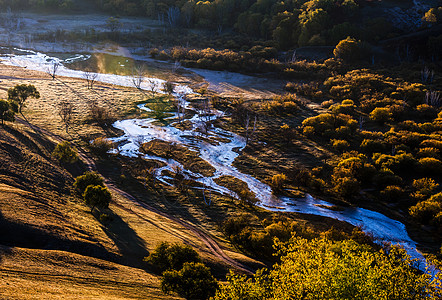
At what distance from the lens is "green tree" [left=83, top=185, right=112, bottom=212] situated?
89.1ft

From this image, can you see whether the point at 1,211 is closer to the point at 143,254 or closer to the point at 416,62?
the point at 143,254

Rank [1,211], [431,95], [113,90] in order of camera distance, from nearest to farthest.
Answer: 1. [1,211]
2. [431,95]
3. [113,90]

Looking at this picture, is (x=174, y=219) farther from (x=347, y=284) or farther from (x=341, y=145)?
(x=341, y=145)

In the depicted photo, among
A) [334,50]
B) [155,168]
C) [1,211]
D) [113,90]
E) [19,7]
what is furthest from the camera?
[19,7]

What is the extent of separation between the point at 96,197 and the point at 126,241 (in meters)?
5.10

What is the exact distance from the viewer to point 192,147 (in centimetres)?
4488

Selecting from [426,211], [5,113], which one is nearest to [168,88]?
[5,113]

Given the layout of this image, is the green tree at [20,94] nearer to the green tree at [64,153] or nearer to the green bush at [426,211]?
the green tree at [64,153]

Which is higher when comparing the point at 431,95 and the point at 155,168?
the point at 431,95

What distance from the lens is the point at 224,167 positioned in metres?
40.4

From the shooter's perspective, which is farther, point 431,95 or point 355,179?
point 431,95

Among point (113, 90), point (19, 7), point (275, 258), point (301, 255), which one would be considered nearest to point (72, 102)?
point (113, 90)

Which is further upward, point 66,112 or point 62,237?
point 66,112

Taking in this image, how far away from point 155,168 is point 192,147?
744cm
